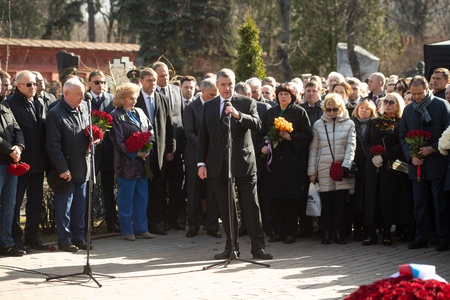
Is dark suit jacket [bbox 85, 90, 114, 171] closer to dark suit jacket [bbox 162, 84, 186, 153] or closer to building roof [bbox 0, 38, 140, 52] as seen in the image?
dark suit jacket [bbox 162, 84, 186, 153]

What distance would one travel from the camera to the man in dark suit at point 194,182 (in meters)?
12.4

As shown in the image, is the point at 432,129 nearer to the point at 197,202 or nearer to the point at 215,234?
the point at 215,234

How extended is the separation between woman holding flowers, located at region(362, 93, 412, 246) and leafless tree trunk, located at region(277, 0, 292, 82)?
20.4m

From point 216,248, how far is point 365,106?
292 centimetres

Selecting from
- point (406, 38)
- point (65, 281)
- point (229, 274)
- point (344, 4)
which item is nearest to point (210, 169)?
point (229, 274)

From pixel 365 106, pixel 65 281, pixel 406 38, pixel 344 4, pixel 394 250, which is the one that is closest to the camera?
pixel 65 281

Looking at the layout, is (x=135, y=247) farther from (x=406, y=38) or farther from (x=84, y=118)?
(x=406, y=38)

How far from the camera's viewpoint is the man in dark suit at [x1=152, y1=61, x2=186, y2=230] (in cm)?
1313

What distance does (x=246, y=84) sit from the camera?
12602 millimetres

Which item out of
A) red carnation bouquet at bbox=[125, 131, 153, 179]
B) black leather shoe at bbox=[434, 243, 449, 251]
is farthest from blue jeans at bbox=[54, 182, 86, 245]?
black leather shoe at bbox=[434, 243, 449, 251]

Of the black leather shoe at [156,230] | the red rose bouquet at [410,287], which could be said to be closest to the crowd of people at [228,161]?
the black leather shoe at [156,230]

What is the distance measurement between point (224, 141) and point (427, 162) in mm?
2772

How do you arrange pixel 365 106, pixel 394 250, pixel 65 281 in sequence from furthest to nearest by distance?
pixel 365 106 < pixel 394 250 < pixel 65 281

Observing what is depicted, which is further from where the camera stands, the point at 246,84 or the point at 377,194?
the point at 246,84
